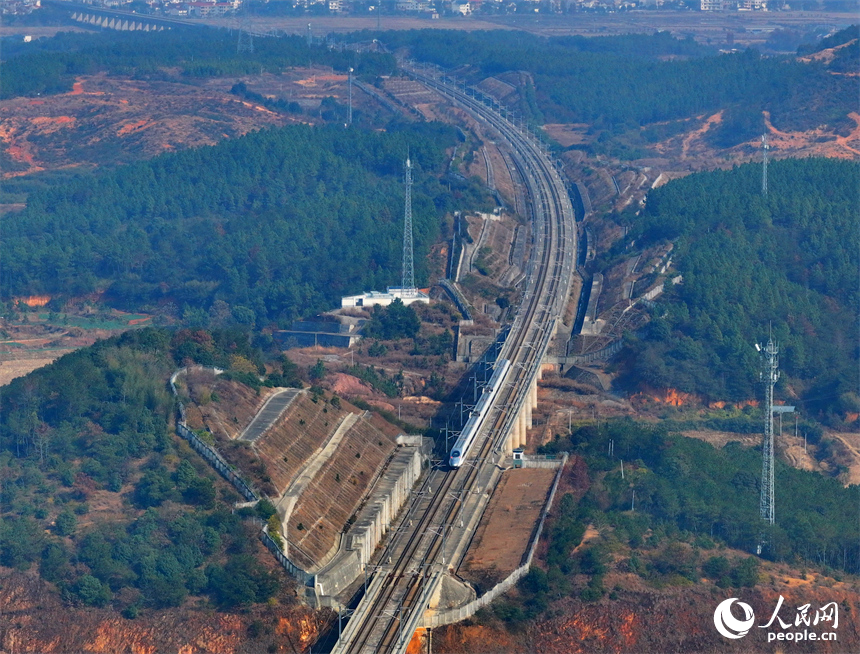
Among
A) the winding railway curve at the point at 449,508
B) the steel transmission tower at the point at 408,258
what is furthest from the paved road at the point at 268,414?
the steel transmission tower at the point at 408,258

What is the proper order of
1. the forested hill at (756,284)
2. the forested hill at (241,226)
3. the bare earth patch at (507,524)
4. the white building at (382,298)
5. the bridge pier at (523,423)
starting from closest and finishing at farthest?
1. the bare earth patch at (507,524)
2. the bridge pier at (523,423)
3. the forested hill at (756,284)
4. the white building at (382,298)
5. the forested hill at (241,226)

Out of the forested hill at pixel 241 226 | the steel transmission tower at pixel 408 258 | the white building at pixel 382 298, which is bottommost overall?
the forested hill at pixel 241 226

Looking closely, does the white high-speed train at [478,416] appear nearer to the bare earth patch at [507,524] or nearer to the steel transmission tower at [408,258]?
the bare earth patch at [507,524]

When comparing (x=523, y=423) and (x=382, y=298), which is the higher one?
(x=523, y=423)

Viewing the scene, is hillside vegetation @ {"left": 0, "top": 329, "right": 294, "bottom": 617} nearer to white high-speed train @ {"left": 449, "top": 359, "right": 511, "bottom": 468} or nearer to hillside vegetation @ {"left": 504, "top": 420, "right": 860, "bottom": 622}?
white high-speed train @ {"left": 449, "top": 359, "right": 511, "bottom": 468}

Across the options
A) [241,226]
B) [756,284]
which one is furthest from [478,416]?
[241,226]

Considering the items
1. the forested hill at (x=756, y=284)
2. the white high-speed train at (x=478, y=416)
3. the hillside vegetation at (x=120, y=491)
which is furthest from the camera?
the forested hill at (x=756, y=284)

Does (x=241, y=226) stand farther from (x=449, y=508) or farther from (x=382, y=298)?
(x=449, y=508)
